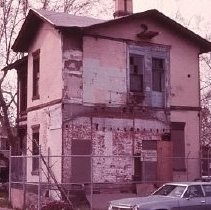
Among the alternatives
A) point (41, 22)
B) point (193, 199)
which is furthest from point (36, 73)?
point (193, 199)

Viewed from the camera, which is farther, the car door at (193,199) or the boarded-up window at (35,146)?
the boarded-up window at (35,146)

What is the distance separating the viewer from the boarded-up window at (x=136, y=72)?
23797 mm

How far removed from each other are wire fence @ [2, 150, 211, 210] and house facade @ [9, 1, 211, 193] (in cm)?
5

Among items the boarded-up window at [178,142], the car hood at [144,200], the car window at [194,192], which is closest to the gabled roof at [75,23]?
the boarded-up window at [178,142]

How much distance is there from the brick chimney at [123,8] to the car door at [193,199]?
13.5m

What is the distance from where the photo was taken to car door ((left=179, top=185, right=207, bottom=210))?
49.5 ft

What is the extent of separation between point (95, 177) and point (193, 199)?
738 centimetres

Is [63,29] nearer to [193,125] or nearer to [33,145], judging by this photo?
[33,145]

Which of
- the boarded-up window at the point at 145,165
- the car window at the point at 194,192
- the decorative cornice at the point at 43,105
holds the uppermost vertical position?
the decorative cornice at the point at 43,105

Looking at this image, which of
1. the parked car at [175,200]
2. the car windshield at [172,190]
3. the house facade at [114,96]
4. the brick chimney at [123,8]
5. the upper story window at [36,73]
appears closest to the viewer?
the parked car at [175,200]

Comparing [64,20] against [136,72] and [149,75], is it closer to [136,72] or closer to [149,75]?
[136,72]

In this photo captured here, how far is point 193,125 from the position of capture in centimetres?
2503

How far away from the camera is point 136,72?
23.9m

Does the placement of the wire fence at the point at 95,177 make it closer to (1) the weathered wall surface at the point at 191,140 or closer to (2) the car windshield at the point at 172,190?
(1) the weathered wall surface at the point at 191,140
